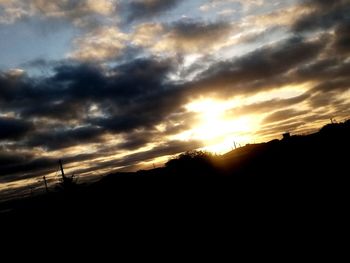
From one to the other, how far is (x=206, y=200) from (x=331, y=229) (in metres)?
8.87

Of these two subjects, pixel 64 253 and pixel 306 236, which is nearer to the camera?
pixel 306 236

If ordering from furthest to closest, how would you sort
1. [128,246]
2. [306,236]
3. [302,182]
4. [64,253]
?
[302,182], [64,253], [128,246], [306,236]

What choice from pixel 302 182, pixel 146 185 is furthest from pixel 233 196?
pixel 146 185

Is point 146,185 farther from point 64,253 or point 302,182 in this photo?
point 302,182

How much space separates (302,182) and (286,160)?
675 cm

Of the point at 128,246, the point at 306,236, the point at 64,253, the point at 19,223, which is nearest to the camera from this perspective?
the point at 306,236

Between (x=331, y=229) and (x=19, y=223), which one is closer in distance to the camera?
(x=331, y=229)

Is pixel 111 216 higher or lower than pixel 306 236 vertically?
higher

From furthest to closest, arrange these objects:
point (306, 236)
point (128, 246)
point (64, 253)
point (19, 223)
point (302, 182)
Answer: point (19, 223) < point (302, 182) < point (64, 253) < point (128, 246) < point (306, 236)

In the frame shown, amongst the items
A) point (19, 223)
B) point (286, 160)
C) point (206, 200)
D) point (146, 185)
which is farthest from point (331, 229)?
point (19, 223)

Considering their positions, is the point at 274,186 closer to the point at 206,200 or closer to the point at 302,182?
the point at 302,182

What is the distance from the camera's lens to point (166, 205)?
63.4 feet

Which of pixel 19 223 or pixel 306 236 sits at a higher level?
pixel 19 223

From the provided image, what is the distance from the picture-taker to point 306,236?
1108 centimetres
